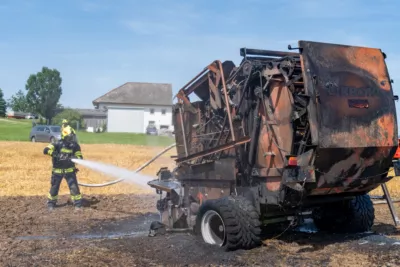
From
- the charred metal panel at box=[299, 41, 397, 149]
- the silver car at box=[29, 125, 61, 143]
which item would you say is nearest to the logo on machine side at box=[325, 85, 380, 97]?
the charred metal panel at box=[299, 41, 397, 149]

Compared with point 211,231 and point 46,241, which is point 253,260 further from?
point 46,241

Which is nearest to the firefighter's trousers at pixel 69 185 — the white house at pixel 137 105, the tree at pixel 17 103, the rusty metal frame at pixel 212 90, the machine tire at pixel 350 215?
the rusty metal frame at pixel 212 90

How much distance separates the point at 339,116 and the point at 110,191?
29.9ft

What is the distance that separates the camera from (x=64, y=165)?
11516mm

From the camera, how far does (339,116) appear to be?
6148mm

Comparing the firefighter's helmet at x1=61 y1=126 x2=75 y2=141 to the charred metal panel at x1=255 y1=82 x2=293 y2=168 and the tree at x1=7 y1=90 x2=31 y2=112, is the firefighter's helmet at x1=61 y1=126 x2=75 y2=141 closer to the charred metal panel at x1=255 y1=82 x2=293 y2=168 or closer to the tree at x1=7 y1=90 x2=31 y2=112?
the charred metal panel at x1=255 y1=82 x2=293 y2=168

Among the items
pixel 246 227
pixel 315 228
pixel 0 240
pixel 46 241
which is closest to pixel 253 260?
pixel 246 227

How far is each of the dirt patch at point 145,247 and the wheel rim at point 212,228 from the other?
0.53 feet

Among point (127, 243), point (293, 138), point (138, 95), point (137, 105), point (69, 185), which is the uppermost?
point (138, 95)

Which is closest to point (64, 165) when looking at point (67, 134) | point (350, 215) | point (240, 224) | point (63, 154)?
point (63, 154)

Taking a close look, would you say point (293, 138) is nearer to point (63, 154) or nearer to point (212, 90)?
point (212, 90)

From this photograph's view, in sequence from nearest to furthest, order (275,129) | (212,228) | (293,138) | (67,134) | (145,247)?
(293,138)
(275,129)
(145,247)
(212,228)
(67,134)

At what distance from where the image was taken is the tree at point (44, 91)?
284ft

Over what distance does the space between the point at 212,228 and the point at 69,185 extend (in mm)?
5495
